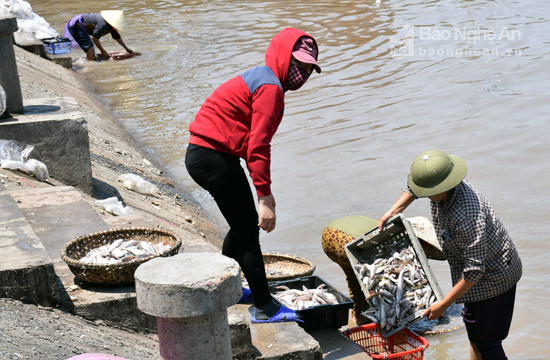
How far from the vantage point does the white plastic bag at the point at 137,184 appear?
8.88 meters

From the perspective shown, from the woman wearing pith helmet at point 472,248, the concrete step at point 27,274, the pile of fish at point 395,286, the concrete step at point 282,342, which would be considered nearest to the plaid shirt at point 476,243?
the woman wearing pith helmet at point 472,248

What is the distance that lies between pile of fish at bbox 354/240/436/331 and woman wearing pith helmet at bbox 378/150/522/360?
33cm

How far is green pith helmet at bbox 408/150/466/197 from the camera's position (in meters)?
4.37

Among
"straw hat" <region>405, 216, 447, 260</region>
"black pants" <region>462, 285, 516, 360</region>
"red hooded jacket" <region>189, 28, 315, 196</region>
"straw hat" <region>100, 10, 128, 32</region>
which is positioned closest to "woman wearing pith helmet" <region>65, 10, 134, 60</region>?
"straw hat" <region>100, 10, 128, 32</region>

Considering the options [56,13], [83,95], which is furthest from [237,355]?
[56,13]

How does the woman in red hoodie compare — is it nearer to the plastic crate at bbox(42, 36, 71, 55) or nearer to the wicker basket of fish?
the wicker basket of fish

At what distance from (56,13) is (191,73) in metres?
10.2

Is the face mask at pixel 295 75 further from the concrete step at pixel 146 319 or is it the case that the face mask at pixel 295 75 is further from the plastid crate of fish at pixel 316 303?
the plastid crate of fish at pixel 316 303

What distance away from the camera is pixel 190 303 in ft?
10.2

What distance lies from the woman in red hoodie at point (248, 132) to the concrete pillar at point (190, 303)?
1.00 m

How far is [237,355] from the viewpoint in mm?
4312

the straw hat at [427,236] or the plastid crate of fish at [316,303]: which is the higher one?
the straw hat at [427,236]

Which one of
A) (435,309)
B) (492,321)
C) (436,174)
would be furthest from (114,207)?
(492,321)

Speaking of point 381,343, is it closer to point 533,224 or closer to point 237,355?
point 237,355
